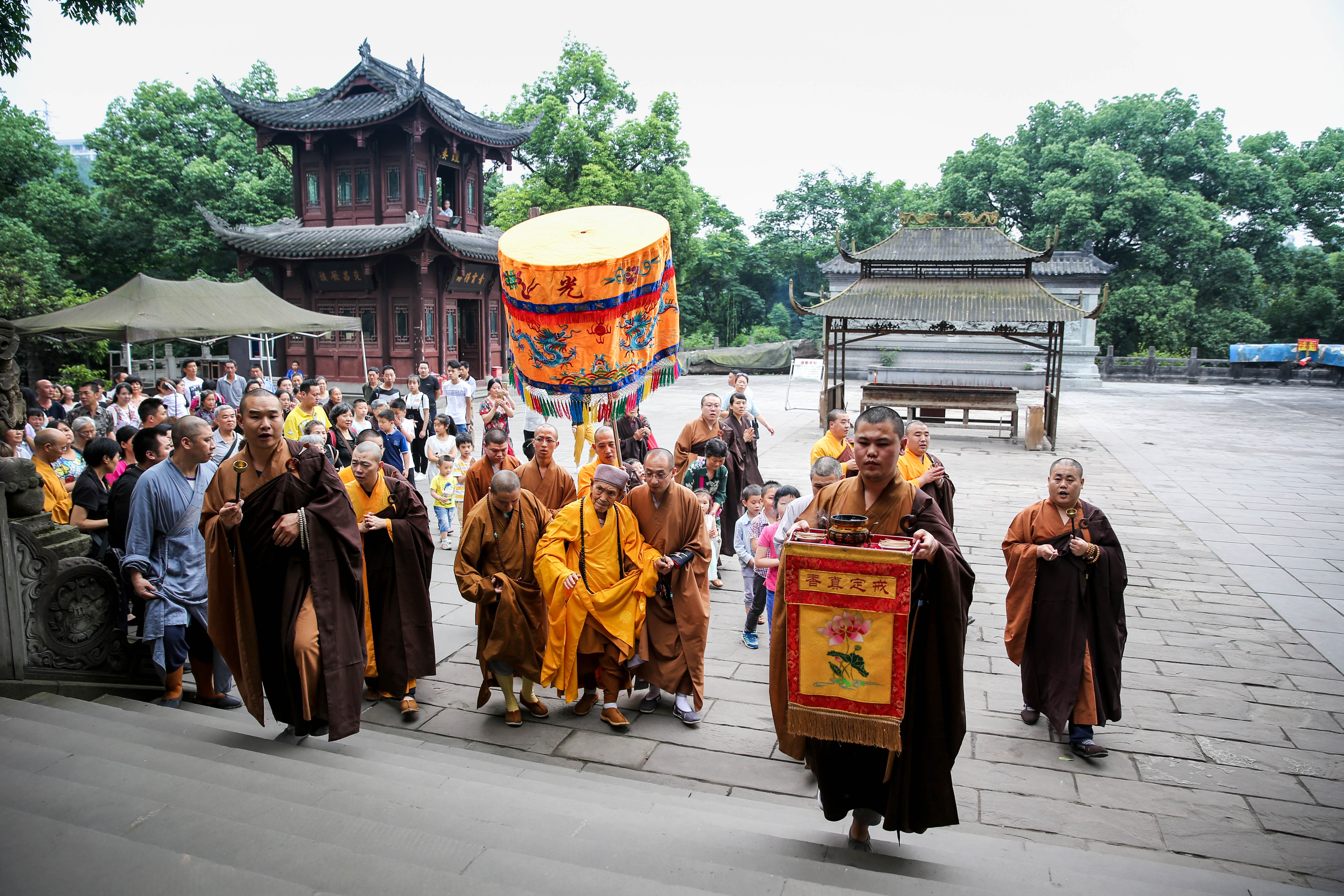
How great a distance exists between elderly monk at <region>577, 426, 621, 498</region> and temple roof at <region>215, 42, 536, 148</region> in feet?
55.3

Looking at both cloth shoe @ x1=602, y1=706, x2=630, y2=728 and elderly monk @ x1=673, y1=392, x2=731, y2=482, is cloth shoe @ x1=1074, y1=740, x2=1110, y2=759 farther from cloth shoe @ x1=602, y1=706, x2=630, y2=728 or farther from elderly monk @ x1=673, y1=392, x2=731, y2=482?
elderly monk @ x1=673, y1=392, x2=731, y2=482

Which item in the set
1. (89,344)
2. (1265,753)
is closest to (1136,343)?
(1265,753)

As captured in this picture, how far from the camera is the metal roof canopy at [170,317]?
40.3 ft

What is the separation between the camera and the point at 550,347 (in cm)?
487

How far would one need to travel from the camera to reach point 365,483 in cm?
495

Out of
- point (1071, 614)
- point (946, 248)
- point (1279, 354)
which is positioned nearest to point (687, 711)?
point (1071, 614)

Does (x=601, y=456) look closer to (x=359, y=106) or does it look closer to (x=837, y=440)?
(x=837, y=440)

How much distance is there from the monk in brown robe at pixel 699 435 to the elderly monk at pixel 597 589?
265cm

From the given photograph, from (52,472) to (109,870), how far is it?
14.3ft

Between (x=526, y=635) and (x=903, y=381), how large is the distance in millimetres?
29248

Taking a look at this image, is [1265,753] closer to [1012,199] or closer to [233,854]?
[233,854]

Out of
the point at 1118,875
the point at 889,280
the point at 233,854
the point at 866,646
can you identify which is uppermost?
the point at 889,280

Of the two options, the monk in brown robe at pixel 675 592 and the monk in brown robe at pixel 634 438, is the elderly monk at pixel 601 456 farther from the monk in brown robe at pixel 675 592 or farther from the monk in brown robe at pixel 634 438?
the monk in brown robe at pixel 634 438

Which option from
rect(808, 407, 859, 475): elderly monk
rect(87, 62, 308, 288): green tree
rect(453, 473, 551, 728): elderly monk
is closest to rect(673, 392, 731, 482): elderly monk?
rect(808, 407, 859, 475): elderly monk
